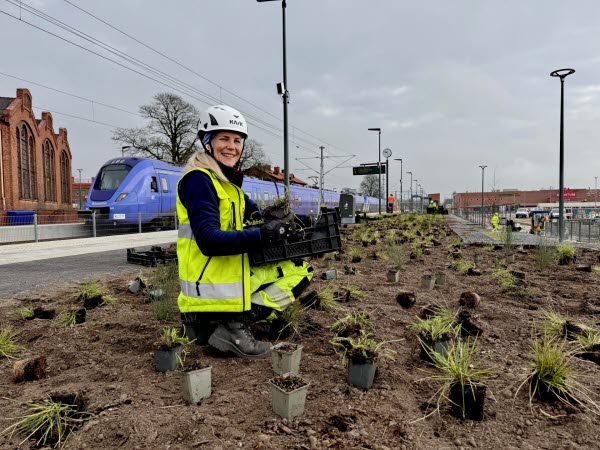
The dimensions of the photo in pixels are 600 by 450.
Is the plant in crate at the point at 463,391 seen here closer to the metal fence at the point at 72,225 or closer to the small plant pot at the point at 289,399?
the small plant pot at the point at 289,399

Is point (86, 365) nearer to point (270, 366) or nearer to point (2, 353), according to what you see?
point (2, 353)

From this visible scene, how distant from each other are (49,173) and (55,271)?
38068 mm

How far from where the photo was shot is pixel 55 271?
638 cm

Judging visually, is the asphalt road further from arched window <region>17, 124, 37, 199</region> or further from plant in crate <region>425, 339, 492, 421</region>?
arched window <region>17, 124, 37, 199</region>

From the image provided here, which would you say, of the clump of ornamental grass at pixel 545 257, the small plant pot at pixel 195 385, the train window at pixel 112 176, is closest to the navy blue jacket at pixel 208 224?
the small plant pot at pixel 195 385

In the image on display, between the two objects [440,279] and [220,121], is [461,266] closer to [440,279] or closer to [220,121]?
[440,279]

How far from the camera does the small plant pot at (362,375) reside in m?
1.96

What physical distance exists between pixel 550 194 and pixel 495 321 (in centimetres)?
11472

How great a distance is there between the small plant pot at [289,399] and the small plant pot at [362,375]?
1.18 ft

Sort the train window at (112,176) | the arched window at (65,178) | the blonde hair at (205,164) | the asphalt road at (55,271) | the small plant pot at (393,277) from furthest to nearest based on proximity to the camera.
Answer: the arched window at (65,178), the train window at (112,176), the asphalt road at (55,271), the small plant pot at (393,277), the blonde hair at (205,164)

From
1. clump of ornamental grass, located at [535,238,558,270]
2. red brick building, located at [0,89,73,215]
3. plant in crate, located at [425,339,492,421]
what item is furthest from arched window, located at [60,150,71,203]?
plant in crate, located at [425,339,492,421]

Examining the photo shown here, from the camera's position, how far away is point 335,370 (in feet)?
7.19

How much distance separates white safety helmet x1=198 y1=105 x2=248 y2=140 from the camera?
2.52 meters

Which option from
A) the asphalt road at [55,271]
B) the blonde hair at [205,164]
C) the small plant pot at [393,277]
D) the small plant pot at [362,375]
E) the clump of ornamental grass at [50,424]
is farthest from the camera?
the asphalt road at [55,271]
